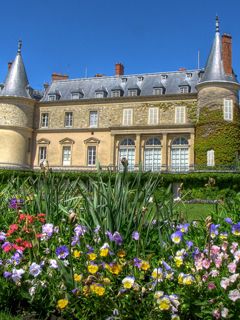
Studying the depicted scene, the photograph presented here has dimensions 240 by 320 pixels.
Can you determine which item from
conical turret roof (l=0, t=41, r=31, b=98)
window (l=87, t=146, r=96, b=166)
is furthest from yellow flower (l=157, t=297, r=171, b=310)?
conical turret roof (l=0, t=41, r=31, b=98)

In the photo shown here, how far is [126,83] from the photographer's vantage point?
40125 mm

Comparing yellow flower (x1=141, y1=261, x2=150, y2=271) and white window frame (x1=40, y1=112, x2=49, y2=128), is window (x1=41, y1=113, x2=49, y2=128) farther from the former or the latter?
yellow flower (x1=141, y1=261, x2=150, y2=271)

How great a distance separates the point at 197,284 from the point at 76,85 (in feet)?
132

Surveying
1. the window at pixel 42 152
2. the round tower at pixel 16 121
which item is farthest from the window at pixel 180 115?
the round tower at pixel 16 121

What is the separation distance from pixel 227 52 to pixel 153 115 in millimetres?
8278

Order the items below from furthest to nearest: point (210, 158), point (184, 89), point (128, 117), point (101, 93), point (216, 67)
A: point (101, 93) < point (128, 117) < point (184, 89) < point (216, 67) < point (210, 158)

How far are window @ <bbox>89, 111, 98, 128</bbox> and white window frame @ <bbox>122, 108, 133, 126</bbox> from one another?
9.36 ft

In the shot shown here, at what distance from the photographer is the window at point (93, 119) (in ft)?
129

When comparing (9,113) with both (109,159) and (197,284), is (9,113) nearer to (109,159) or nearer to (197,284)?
(109,159)

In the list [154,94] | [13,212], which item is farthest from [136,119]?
[13,212]

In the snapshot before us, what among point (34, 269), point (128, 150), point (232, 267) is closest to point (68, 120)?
point (128, 150)

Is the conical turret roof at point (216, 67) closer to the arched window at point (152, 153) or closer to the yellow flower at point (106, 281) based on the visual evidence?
the arched window at point (152, 153)

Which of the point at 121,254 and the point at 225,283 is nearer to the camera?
the point at 225,283

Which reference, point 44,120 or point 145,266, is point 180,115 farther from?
point 145,266
